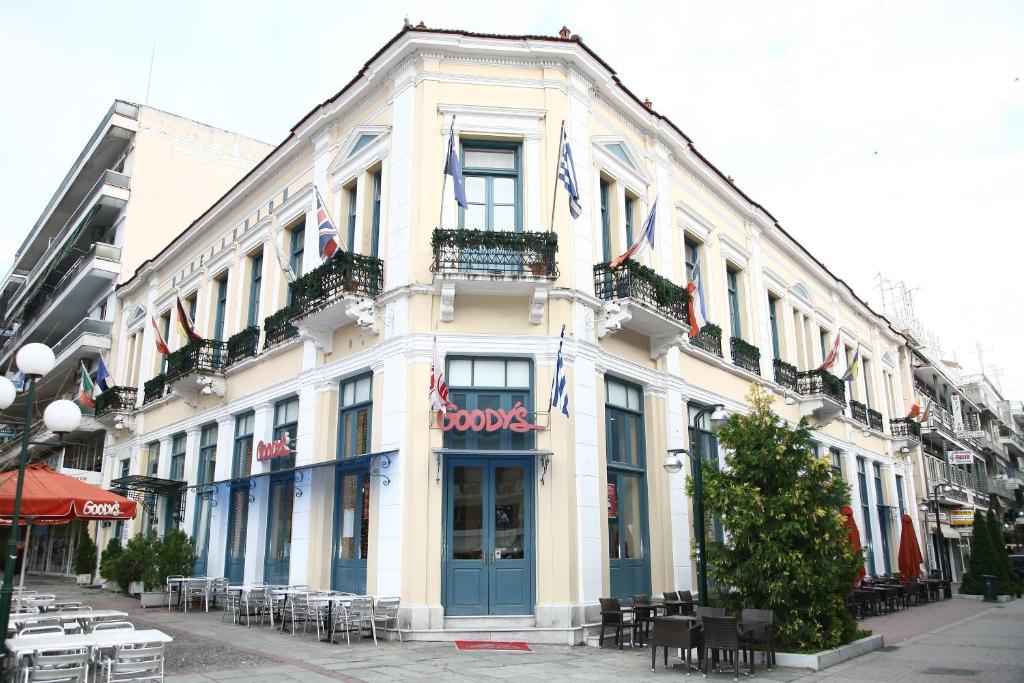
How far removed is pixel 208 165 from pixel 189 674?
29409 millimetres

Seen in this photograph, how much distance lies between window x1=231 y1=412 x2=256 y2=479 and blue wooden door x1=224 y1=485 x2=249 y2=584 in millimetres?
536

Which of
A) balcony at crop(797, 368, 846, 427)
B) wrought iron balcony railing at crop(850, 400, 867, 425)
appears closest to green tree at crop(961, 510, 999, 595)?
wrought iron balcony railing at crop(850, 400, 867, 425)

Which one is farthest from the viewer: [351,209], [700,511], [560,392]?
[351,209]

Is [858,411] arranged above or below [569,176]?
below

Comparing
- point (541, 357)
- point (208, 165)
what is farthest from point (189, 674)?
point (208, 165)

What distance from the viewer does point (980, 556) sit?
28.3 meters

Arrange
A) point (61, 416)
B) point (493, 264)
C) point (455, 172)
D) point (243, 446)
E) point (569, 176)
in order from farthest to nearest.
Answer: point (243, 446) → point (493, 264) → point (569, 176) → point (455, 172) → point (61, 416)

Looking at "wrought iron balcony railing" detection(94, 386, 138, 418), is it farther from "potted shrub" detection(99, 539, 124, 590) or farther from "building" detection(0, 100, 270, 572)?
"potted shrub" detection(99, 539, 124, 590)

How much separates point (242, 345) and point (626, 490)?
38.5ft

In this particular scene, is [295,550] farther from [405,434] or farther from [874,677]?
[874,677]

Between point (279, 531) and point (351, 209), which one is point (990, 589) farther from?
point (351, 209)

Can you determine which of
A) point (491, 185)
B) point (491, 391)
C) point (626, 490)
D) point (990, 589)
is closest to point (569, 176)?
point (491, 185)

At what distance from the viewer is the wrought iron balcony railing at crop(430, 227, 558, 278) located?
15.4 metres

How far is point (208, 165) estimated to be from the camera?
35.7 meters
